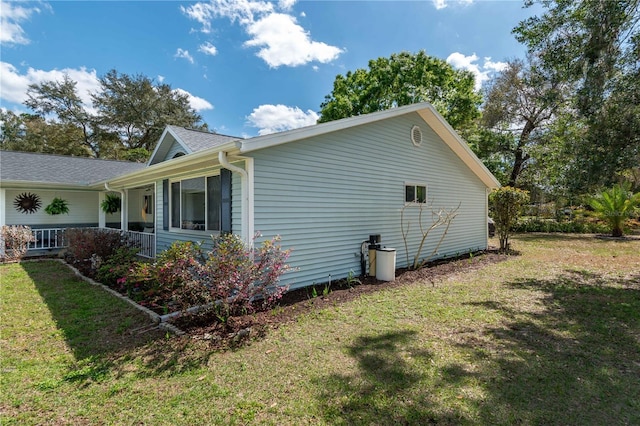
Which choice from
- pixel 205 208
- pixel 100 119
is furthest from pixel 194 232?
pixel 100 119

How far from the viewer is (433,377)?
10.5 ft

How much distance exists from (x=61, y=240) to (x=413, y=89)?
19.8 meters

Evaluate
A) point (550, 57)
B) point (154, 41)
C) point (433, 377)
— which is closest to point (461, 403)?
point (433, 377)

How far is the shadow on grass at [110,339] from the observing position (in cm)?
341

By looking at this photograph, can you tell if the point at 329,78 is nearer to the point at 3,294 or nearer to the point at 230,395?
the point at 3,294

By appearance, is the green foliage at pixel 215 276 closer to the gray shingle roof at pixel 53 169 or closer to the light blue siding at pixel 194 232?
the light blue siding at pixel 194 232

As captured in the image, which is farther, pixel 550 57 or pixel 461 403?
pixel 550 57

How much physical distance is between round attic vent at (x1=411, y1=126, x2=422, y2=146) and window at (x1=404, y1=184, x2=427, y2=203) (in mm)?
1290

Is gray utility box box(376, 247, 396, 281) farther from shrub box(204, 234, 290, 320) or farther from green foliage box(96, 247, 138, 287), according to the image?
green foliage box(96, 247, 138, 287)

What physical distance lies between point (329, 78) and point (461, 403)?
23424mm

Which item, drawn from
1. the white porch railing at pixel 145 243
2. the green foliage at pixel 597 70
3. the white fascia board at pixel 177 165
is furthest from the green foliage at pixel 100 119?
the green foliage at pixel 597 70

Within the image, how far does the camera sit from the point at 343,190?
7.22 meters

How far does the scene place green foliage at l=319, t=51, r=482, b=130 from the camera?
20.0 metres

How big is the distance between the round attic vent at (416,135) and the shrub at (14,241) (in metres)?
12.5
